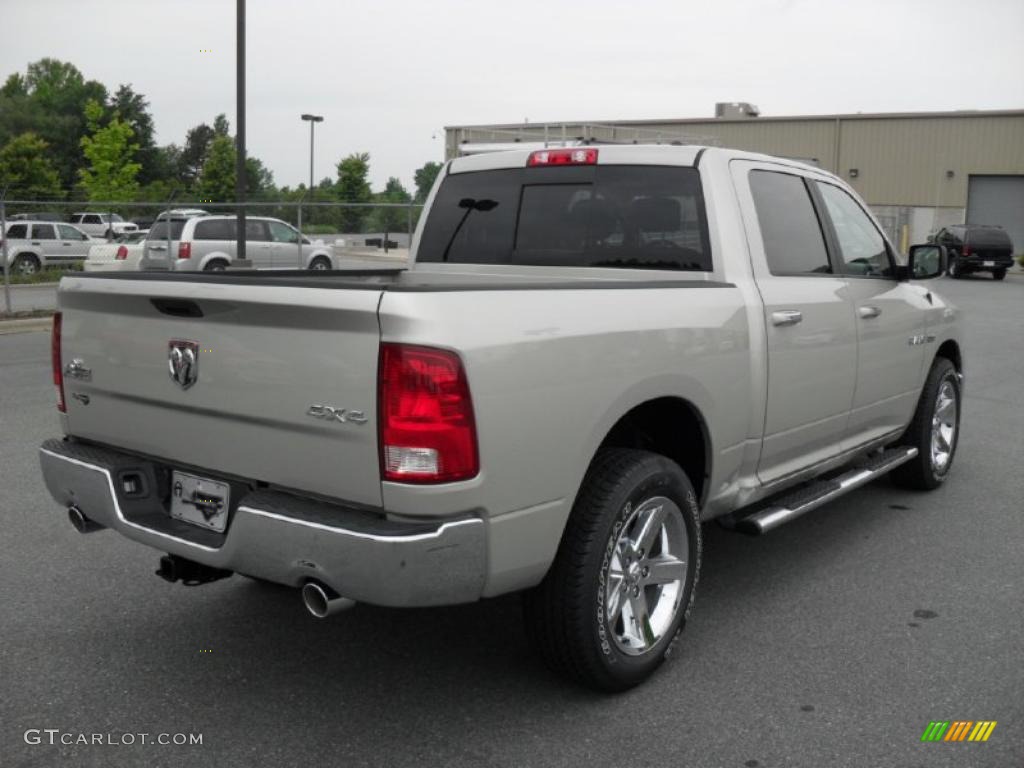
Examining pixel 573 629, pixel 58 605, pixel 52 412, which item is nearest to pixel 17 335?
pixel 52 412

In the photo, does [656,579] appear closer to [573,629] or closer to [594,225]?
[573,629]

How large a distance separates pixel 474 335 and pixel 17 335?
45.0ft

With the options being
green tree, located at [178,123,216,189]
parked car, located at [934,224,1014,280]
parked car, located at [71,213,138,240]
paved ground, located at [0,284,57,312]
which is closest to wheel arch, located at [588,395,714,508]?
paved ground, located at [0,284,57,312]

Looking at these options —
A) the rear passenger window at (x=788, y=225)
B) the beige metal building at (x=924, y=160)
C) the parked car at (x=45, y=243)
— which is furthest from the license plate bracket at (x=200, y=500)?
the beige metal building at (x=924, y=160)

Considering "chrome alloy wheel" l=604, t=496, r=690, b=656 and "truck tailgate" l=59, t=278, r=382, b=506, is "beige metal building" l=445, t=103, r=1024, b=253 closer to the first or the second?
"chrome alloy wheel" l=604, t=496, r=690, b=656

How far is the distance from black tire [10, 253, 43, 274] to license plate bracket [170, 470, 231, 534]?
24820 mm

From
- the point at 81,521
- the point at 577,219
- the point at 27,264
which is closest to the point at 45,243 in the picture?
the point at 27,264

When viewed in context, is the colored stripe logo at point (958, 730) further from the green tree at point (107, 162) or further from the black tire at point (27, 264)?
the green tree at point (107, 162)

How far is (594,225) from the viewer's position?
4605mm

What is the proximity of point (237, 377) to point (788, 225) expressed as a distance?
275 cm

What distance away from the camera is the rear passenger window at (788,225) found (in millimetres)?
4574

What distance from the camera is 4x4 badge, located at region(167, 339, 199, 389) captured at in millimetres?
3305

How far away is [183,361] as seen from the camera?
11.0 feet

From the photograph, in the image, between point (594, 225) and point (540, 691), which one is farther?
point (594, 225)
